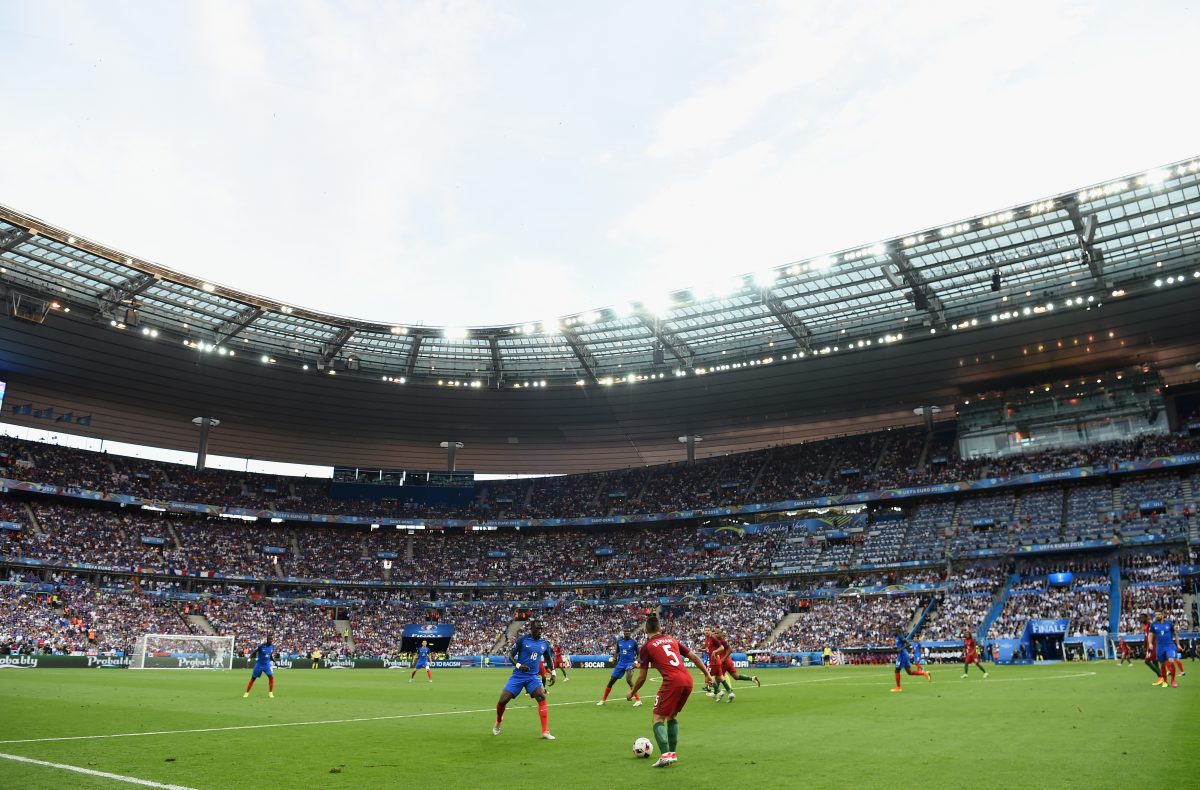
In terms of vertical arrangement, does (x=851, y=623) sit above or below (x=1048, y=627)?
below

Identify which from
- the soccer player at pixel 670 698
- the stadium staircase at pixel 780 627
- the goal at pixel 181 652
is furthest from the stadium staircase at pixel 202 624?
the soccer player at pixel 670 698

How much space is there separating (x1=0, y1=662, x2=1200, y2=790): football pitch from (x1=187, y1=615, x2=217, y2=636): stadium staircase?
44996 millimetres

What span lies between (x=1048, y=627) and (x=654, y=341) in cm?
2986

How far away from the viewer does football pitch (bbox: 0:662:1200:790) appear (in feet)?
32.1

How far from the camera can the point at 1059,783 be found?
29.2 ft

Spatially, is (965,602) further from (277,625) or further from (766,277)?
(277,625)

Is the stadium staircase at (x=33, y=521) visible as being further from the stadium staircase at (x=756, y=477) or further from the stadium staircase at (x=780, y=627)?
the stadium staircase at (x=756, y=477)

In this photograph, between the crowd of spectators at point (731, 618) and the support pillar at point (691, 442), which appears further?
the support pillar at point (691, 442)

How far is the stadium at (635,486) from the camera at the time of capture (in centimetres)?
4034

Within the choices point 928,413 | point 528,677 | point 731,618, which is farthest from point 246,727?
point 928,413

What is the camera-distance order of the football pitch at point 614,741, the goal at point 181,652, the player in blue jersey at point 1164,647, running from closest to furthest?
the football pitch at point 614,741, the player in blue jersey at point 1164,647, the goal at point 181,652

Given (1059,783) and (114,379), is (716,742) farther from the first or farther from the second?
(114,379)

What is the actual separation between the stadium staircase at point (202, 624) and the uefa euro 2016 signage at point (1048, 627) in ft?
187

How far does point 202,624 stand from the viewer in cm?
6612
